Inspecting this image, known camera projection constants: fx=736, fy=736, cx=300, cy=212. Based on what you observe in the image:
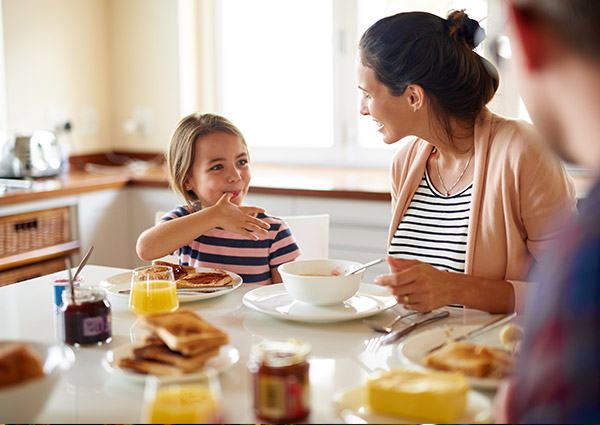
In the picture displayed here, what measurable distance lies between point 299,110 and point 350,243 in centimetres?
110

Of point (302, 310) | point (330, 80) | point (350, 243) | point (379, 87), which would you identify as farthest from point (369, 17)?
point (302, 310)

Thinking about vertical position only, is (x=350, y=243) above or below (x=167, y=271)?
below

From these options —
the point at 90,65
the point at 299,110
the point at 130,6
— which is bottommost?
the point at 299,110

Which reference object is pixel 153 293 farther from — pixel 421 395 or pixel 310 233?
pixel 310 233

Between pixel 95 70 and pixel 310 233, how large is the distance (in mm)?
2139

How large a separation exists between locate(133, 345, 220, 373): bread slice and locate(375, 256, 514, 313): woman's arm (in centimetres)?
40

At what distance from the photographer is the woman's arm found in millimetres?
1341

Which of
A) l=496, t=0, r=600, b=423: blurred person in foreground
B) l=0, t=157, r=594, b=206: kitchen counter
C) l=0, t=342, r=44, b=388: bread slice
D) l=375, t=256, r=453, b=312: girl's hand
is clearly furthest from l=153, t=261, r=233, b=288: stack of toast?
l=0, t=157, r=594, b=206: kitchen counter

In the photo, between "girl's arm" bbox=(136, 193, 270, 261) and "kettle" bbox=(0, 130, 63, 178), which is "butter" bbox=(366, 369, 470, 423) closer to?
"girl's arm" bbox=(136, 193, 270, 261)

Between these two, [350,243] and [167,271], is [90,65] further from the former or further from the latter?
[167,271]

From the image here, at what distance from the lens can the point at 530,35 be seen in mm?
684

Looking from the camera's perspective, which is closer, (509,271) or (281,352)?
(281,352)

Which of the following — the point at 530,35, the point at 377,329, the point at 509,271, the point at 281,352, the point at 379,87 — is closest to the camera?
the point at 530,35

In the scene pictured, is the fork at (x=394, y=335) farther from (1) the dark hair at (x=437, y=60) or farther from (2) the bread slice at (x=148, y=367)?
(1) the dark hair at (x=437, y=60)
